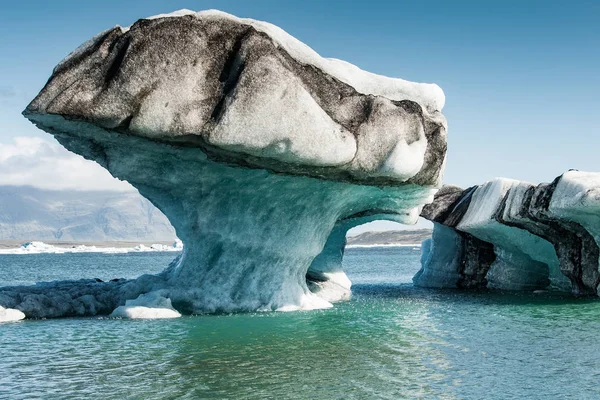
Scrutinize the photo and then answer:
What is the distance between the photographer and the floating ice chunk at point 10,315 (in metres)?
15.3

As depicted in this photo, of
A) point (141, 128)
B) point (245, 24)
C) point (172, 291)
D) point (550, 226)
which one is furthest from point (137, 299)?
point (550, 226)

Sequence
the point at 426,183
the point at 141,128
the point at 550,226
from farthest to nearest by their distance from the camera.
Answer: the point at 550,226
the point at 426,183
the point at 141,128

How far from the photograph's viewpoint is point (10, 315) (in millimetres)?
15406

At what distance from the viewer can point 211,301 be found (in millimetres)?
15914

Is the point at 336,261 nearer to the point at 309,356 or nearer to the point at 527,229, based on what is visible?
the point at 527,229

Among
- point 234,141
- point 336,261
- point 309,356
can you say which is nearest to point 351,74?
point 234,141

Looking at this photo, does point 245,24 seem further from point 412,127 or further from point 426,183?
point 426,183

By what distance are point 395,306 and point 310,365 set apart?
900 cm

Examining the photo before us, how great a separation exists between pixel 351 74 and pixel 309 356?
5938 mm

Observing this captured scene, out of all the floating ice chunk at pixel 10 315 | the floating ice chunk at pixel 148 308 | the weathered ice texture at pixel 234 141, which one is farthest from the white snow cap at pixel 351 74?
the floating ice chunk at pixel 10 315

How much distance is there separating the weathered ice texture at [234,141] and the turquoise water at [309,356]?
1.36 metres

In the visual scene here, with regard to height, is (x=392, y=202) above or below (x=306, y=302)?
above

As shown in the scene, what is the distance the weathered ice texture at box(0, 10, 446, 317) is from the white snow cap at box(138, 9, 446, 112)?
0.03 metres

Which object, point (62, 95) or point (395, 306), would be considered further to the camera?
point (395, 306)
